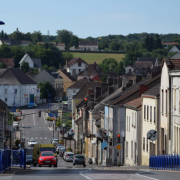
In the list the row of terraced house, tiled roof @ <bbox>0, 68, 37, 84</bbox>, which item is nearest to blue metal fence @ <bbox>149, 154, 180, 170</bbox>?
the row of terraced house

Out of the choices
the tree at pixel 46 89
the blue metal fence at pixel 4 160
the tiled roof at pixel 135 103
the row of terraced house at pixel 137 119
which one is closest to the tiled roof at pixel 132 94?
the row of terraced house at pixel 137 119

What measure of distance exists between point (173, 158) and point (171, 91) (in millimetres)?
11062

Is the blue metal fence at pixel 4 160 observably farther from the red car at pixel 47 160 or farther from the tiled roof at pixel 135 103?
the tiled roof at pixel 135 103

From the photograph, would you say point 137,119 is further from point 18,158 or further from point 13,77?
point 13,77

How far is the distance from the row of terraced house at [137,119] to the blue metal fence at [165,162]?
821 millimetres

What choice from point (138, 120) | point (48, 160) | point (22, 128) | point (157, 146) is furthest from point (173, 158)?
point (22, 128)

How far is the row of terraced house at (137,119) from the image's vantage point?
4184 cm

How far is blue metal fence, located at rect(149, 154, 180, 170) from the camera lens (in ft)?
103

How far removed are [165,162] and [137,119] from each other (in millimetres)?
17300

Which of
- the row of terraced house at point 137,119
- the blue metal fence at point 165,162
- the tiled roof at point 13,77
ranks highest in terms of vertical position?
the tiled roof at point 13,77

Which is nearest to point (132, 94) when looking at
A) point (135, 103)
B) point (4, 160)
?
point (135, 103)

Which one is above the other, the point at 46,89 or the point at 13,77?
the point at 13,77

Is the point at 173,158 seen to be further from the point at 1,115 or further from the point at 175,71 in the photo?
the point at 1,115

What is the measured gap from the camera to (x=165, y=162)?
33312mm
